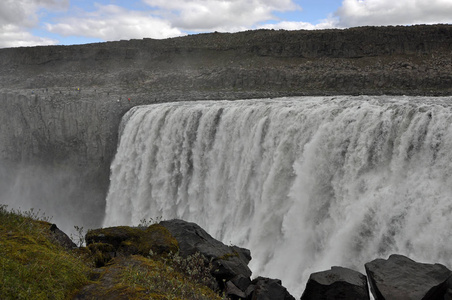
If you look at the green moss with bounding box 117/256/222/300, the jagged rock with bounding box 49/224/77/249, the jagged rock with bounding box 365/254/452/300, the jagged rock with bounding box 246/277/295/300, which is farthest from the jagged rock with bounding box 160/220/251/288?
the jagged rock with bounding box 365/254/452/300

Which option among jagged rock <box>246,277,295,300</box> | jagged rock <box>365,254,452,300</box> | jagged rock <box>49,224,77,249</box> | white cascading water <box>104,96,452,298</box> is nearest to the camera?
jagged rock <box>365,254,452,300</box>

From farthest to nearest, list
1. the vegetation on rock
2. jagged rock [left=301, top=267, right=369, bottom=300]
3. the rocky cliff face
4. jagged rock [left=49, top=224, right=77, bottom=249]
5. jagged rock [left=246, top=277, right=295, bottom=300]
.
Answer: the rocky cliff face → jagged rock [left=49, top=224, right=77, bottom=249] → jagged rock [left=301, top=267, right=369, bottom=300] → jagged rock [left=246, top=277, right=295, bottom=300] → the vegetation on rock

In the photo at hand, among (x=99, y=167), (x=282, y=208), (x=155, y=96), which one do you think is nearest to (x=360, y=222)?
(x=282, y=208)

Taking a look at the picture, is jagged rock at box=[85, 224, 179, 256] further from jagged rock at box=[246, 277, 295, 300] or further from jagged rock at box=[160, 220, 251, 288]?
jagged rock at box=[246, 277, 295, 300]

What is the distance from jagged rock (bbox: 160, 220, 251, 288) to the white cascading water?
14.8ft

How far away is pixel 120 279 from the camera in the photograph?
22.0 ft

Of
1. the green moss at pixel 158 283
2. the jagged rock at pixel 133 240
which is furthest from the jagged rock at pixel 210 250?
the green moss at pixel 158 283

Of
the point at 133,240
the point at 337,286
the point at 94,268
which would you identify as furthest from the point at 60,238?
the point at 337,286

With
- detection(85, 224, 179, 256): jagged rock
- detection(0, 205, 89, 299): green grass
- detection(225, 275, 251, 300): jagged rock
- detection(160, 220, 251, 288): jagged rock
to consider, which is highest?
detection(0, 205, 89, 299): green grass

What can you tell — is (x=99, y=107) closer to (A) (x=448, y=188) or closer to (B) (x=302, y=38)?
(B) (x=302, y=38)

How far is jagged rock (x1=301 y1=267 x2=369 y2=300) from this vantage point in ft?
27.2

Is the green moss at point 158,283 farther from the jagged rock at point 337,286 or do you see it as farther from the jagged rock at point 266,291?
the jagged rock at point 337,286

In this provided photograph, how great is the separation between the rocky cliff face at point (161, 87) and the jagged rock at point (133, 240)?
24294 mm

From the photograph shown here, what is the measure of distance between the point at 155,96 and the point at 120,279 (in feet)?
108
